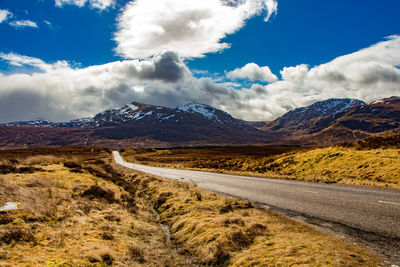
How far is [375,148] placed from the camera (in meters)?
25.3

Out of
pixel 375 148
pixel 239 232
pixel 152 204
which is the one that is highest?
pixel 375 148

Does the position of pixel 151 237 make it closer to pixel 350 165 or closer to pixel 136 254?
pixel 136 254

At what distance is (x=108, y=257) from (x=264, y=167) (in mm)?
29768

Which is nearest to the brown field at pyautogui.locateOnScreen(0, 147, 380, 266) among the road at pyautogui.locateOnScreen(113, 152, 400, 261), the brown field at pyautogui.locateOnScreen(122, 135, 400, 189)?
the road at pyautogui.locateOnScreen(113, 152, 400, 261)

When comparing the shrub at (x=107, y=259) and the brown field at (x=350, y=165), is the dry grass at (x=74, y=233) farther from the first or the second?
the brown field at (x=350, y=165)

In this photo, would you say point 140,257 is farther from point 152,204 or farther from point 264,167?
point 264,167

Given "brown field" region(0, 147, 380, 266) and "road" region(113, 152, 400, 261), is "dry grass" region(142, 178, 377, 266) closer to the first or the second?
"brown field" region(0, 147, 380, 266)

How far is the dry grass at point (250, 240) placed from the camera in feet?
18.9

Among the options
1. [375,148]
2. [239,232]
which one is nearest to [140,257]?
[239,232]

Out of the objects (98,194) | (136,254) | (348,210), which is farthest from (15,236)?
(348,210)

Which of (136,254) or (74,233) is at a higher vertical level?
→ (74,233)

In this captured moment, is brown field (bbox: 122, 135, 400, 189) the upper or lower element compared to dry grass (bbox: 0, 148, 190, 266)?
upper

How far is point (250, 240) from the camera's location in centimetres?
738

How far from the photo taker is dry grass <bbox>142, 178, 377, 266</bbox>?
5770 mm
